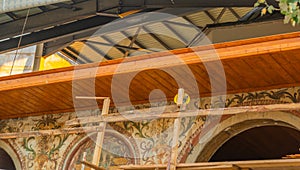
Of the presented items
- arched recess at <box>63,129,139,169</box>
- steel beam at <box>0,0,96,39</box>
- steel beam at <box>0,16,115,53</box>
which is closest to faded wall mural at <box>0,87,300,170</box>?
arched recess at <box>63,129,139,169</box>

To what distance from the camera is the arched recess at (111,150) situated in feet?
27.1

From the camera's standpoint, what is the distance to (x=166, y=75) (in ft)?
24.2

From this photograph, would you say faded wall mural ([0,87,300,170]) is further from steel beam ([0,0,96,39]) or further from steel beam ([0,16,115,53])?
steel beam ([0,16,115,53])

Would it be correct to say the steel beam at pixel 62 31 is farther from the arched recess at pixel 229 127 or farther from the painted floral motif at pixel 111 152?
the arched recess at pixel 229 127

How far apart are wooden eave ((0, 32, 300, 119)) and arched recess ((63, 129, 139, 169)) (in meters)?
0.47

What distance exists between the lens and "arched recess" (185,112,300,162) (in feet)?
24.5

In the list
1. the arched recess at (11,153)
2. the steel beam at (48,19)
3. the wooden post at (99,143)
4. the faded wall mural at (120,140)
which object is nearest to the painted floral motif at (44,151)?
the faded wall mural at (120,140)

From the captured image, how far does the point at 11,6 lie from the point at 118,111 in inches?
114

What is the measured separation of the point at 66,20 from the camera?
402 inches

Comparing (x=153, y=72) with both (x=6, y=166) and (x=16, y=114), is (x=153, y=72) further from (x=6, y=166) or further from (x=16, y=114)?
(x=6, y=166)

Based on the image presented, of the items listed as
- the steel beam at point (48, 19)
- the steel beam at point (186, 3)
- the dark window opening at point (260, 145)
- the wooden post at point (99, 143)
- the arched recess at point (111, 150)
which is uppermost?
the steel beam at point (48, 19)

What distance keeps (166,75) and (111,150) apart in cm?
167

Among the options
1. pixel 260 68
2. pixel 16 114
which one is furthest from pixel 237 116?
pixel 16 114

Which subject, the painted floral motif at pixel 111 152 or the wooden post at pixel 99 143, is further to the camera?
the painted floral motif at pixel 111 152
